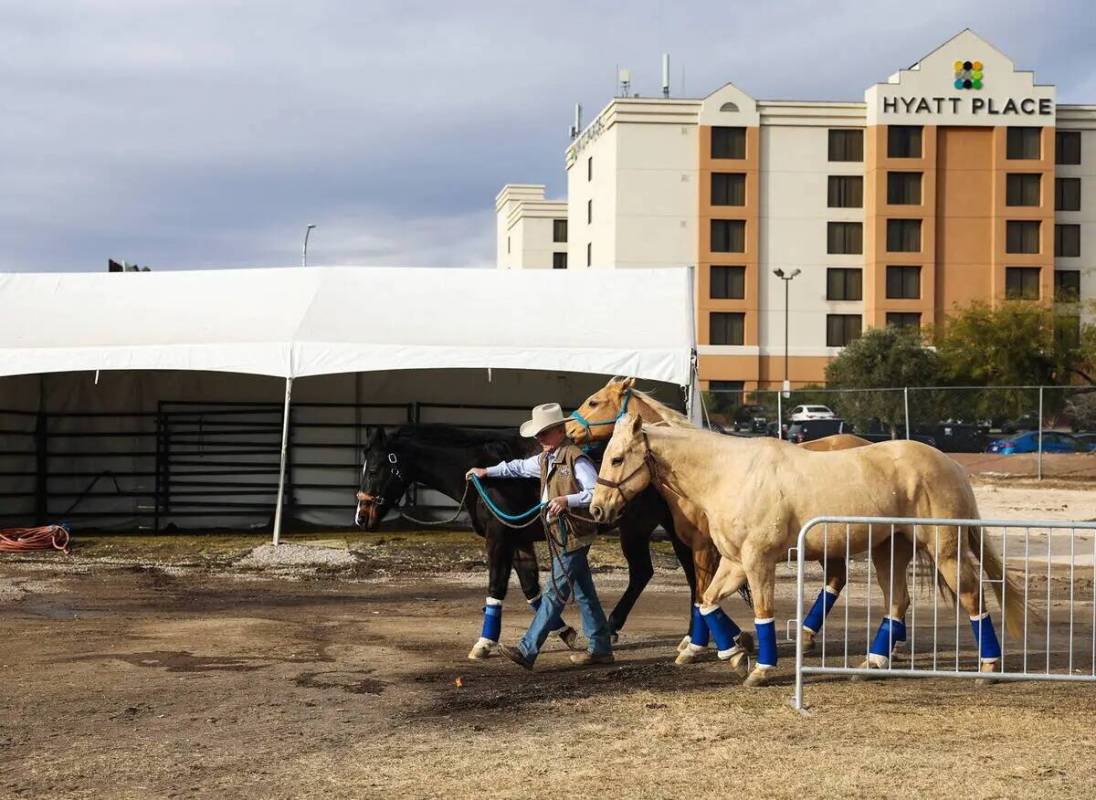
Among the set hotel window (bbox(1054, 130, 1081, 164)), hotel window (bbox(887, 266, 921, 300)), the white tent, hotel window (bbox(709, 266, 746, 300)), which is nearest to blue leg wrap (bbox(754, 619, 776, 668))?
the white tent

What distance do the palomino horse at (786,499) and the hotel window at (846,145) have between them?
5645cm

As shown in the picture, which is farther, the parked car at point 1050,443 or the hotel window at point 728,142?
the hotel window at point 728,142

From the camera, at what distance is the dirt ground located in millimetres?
5586

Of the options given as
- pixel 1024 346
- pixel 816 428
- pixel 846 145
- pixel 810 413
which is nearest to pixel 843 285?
pixel 846 145

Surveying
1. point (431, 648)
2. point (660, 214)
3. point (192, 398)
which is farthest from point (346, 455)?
point (660, 214)

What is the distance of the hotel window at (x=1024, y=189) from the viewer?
6119cm

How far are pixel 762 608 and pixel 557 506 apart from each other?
4.58ft

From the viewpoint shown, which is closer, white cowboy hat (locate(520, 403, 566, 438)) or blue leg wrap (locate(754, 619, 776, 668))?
blue leg wrap (locate(754, 619, 776, 668))

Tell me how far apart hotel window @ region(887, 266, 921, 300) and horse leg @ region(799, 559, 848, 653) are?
54.5 metres

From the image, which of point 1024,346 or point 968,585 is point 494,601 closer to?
point 968,585

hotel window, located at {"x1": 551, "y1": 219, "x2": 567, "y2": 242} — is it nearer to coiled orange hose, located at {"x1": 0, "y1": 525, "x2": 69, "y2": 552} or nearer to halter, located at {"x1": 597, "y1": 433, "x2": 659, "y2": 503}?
coiled orange hose, located at {"x1": 0, "y1": 525, "x2": 69, "y2": 552}

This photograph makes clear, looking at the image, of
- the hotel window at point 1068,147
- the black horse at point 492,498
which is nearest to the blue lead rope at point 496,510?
the black horse at point 492,498

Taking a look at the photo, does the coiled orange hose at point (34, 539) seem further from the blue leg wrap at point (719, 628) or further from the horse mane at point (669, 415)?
the blue leg wrap at point (719, 628)

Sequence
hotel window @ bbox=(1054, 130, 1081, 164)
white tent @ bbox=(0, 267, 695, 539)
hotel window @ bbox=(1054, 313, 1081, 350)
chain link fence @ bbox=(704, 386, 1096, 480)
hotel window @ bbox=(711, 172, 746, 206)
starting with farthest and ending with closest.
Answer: hotel window @ bbox=(1054, 130, 1081, 164), hotel window @ bbox=(711, 172, 746, 206), hotel window @ bbox=(1054, 313, 1081, 350), chain link fence @ bbox=(704, 386, 1096, 480), white tent @ bbox=(0, 267, 695, 539)
